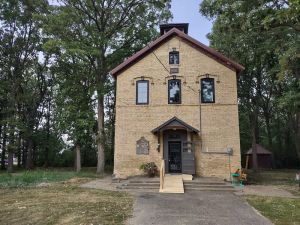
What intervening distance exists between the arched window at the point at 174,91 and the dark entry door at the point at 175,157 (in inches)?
99.1

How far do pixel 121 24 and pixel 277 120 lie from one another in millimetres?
26244

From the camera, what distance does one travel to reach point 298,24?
1195cm

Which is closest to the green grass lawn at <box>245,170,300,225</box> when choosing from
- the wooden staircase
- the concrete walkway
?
the concrete walkway

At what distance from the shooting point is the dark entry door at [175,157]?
1695 centimetres

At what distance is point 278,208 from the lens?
9.50 meters

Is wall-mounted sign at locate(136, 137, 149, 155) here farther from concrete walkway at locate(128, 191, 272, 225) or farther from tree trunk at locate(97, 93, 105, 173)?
tree trunk at locate(97, 93, 105, 173)

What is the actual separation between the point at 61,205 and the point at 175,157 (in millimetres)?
8649

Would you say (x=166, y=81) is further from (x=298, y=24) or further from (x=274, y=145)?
(x=274, y=145)

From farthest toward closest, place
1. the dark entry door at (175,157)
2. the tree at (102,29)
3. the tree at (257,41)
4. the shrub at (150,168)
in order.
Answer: the tree at (102,29), the dark entry door at (175,157), the shrub at (150,168), the tree at (257,41)

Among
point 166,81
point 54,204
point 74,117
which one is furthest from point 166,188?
point 74,117

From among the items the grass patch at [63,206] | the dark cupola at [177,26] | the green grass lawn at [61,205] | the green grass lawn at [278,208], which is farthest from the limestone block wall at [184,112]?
the green grass lawn at [278,208]

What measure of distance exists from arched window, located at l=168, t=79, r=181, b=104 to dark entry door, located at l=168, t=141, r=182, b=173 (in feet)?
8.26

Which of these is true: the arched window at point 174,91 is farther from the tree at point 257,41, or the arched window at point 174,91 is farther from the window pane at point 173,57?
the tree at point 257,41

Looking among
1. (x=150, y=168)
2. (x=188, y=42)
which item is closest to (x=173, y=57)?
(x=188, y=42)
